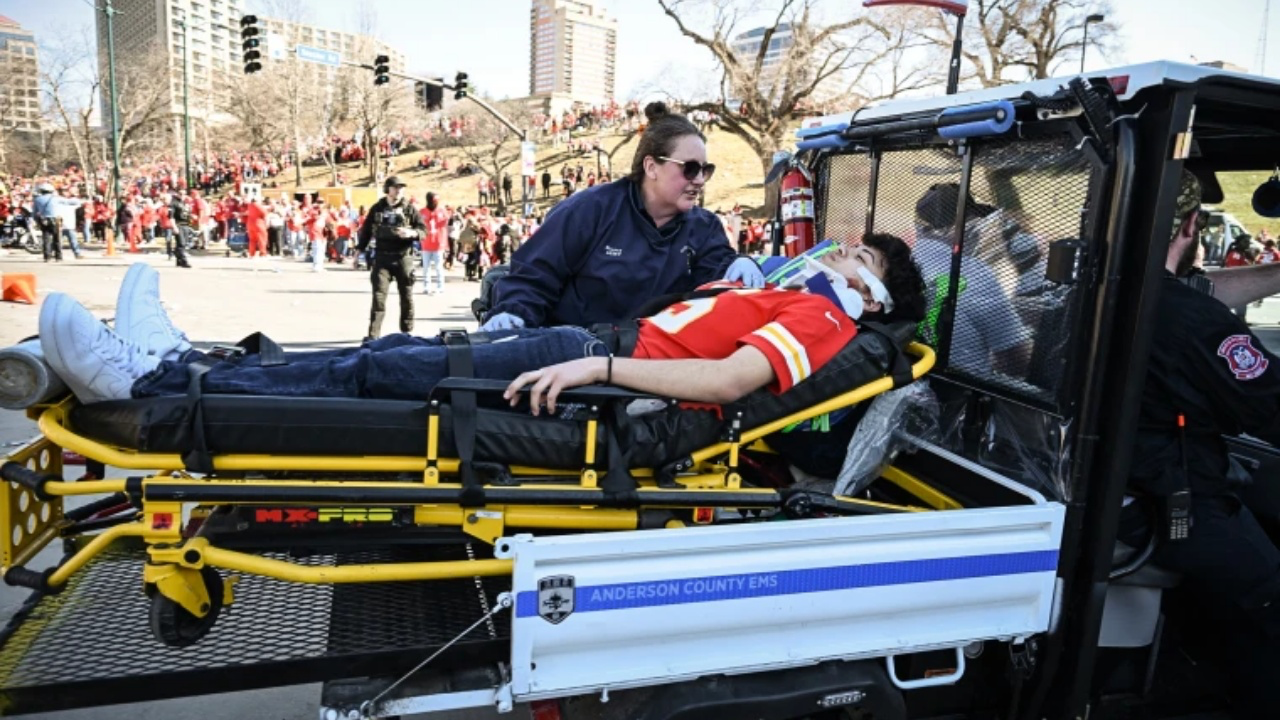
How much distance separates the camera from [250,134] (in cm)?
5031

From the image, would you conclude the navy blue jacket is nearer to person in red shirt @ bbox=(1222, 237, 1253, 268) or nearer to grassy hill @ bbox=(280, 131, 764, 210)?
person in red shirt @ bbox=(1222, 237, 1253, 268)

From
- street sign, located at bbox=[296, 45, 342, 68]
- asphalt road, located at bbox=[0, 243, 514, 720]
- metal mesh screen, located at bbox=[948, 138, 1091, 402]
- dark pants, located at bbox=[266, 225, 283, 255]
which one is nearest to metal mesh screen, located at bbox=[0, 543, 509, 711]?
asphalt road, located at bbox=[0, 243, 514, 720]

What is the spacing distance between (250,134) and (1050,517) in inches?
2172

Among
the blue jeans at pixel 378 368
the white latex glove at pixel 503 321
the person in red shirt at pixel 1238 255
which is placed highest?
the person in red shirt at pixel 1238 255

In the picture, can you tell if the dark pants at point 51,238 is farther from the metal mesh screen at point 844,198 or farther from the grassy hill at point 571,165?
the metal mesh screen at point 844,198

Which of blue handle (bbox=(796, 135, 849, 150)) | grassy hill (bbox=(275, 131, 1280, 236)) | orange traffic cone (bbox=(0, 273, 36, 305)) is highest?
grassy hill (bbox=(275, 131, 1280, 236))

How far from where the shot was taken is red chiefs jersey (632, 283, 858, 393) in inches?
102

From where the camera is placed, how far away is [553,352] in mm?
2844

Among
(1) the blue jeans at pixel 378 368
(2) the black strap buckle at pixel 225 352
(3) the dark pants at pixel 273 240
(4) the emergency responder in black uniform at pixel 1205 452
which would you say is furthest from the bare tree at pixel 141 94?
(4) the emergency responder in black uniform at pixel 1205 452

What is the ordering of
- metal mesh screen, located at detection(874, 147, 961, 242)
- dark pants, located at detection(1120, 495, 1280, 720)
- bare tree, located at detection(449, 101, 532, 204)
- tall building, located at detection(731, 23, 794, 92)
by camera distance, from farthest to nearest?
bare tree, located at detection(449, 101, 532, 204) → tall building, located at detection(731, 23, 794, 92) → metal mesh screen, located at detection(874, 147, 961, 242) → dark pants, located at detection(1120, 495, 1280, 720)

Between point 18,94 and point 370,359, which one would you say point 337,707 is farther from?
point 18,94

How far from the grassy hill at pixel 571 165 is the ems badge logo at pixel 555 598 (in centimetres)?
3610

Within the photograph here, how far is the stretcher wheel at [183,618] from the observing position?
88.9 inches

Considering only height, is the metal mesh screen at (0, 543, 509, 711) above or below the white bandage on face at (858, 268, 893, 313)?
below
